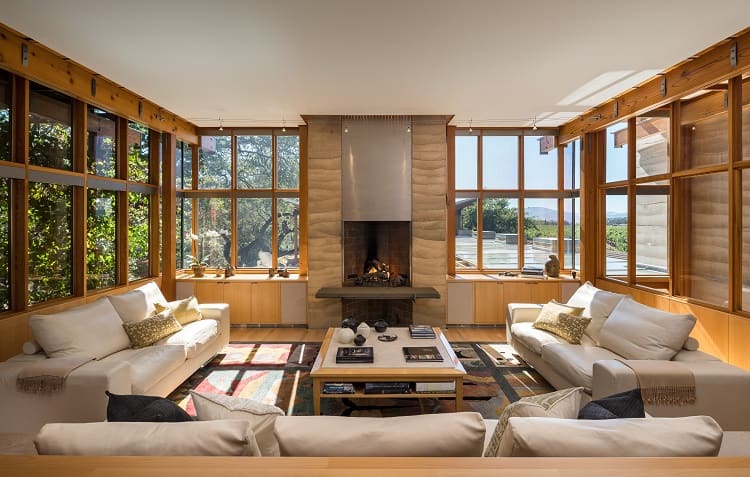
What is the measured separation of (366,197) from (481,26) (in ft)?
10.0

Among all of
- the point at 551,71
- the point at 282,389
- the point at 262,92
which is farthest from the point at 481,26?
the point at 282,389

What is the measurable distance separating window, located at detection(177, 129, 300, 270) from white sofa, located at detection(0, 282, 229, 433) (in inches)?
84.6

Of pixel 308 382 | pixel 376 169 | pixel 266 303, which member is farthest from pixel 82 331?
pixel 376 169

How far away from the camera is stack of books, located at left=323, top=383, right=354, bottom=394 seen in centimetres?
309

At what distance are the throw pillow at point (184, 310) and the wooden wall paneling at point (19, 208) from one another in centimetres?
111

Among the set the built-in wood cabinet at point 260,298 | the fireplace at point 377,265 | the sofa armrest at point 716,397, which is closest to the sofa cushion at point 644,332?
the sofa armrest at point 716,397

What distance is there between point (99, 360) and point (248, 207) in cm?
351

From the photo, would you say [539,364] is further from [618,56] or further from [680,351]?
[618,56]

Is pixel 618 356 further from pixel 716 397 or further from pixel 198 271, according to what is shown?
pixel 198 271

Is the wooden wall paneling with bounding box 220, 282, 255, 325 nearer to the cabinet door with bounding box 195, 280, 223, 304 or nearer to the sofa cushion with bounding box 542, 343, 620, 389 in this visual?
the cabinet door with bounding box 195, 280, 223, 304

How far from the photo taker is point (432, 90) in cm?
455

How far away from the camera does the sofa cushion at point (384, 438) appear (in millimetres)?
1326

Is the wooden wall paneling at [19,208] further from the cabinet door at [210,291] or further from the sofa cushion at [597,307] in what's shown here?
the sofa cushion at [597,307]

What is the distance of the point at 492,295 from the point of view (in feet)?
19.5
